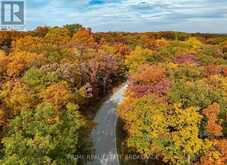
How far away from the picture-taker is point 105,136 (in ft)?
107

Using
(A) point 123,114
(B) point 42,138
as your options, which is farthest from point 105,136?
(B) point 42,138

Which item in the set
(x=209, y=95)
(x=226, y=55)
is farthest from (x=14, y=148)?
(x=226, y=55)

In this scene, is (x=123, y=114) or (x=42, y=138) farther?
(x=123, y=114)

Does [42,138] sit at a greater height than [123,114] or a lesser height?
greater

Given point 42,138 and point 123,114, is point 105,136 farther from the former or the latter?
point 42,138

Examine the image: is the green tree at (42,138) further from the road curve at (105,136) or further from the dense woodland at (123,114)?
the road curve at (105,136)

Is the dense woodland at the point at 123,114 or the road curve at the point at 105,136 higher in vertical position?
the dense woodland at the point at 123,114

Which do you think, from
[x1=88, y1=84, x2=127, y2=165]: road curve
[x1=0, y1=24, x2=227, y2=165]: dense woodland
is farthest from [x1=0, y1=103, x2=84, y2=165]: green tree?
[x1=88, y1=84, x2=127, y2=165]: road curve

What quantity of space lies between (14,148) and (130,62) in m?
36.5

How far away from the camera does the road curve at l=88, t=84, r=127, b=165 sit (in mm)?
28141

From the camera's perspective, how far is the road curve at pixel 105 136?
1108 inches

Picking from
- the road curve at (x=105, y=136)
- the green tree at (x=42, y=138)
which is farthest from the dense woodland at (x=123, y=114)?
the road curve at (x=105, y=136)

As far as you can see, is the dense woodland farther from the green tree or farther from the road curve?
the road curve

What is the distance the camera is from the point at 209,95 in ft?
96.5
